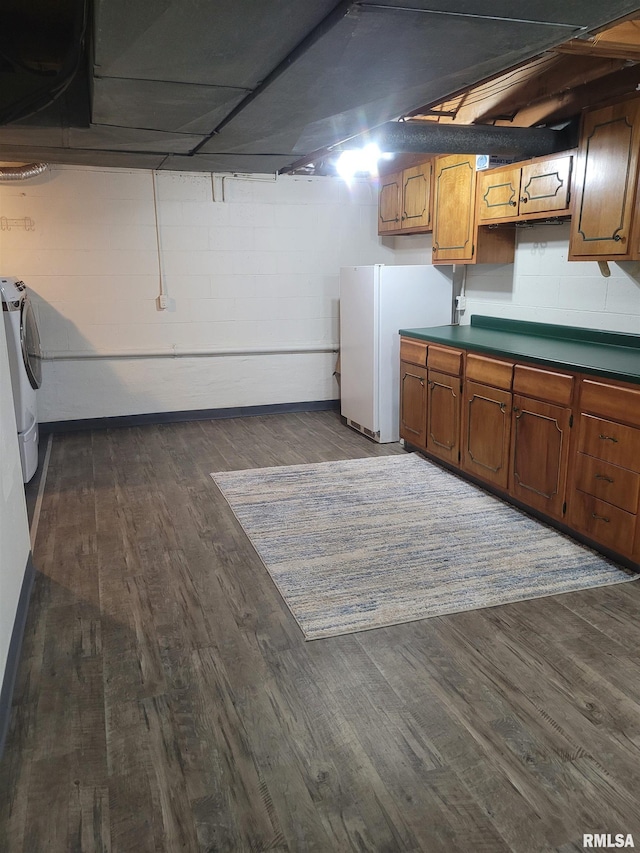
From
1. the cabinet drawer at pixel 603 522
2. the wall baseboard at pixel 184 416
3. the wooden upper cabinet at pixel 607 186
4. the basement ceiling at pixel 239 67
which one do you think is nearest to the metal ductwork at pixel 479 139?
the wooden upper cabinet at pixel 607 186

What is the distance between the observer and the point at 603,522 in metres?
3.10

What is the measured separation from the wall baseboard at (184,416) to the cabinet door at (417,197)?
1.93 m

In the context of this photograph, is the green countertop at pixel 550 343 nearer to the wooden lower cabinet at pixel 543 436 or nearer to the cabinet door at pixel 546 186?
the wooden lower cabinet at pixel 543 436

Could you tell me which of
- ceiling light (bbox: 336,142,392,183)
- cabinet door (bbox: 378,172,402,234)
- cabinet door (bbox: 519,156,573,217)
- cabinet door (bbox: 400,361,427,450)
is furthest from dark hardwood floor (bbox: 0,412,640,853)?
cabinet door (bbox: 378,172,402,234)

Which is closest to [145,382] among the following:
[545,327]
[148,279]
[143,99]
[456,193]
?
[148,279]

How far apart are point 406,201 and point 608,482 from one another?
3.27 m

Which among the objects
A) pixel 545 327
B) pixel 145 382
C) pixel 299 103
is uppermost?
pixel 299 103

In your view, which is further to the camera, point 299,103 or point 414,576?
point 414,576

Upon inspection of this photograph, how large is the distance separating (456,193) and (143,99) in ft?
10.3

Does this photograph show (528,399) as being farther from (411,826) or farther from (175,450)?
(175,450)

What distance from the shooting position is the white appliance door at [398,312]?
5027 mm

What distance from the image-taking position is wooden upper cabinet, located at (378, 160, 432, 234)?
5071 mm

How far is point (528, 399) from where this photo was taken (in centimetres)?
353

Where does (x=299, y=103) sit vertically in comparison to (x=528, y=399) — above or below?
above
